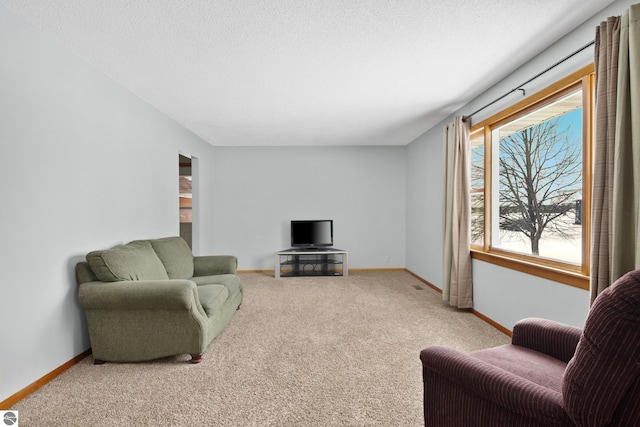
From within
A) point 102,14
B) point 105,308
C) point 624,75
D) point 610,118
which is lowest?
Result: point 105,308

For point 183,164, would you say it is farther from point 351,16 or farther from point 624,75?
point 624,75

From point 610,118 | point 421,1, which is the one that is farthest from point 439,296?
point 421,1

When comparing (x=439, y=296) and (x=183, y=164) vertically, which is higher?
(x=183, y=164)

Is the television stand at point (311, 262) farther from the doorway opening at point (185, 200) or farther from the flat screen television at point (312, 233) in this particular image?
the doorway opening at point (185, 200)

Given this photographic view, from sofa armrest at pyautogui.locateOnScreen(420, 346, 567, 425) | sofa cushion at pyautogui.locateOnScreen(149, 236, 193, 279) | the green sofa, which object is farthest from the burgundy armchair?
sofa cushion at pyautogui.locateOnScreen(149, 236, 193, 279)

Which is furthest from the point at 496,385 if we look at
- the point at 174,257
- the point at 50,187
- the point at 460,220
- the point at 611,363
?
the point at 174,257

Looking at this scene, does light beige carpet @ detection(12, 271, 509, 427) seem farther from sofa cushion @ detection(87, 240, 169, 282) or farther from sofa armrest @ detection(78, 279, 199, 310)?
sofa cushion @ detection(87, 240, 169, 282)

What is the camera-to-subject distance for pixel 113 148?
2984mm

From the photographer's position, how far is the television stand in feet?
19.0

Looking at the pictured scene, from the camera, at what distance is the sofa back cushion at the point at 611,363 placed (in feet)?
2.77

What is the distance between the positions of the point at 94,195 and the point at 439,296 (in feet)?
14.1

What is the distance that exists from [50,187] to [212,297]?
4.84ft

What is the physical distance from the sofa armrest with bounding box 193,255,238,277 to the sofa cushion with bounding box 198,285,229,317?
77 cm

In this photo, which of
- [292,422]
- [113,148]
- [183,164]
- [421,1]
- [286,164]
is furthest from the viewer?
[183,164]
